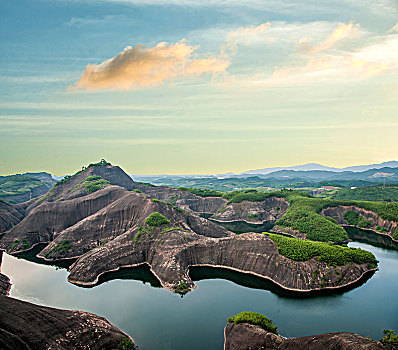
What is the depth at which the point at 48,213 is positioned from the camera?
77688mm

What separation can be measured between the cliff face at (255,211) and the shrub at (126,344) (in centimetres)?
7935

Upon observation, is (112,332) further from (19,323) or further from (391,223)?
(391,223)

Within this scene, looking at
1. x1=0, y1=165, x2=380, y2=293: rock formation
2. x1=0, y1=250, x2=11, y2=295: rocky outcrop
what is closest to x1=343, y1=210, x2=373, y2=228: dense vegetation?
x1=0, y1=165, x2=380, y2=293: rock formation

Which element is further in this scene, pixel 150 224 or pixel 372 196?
pixel 372 196

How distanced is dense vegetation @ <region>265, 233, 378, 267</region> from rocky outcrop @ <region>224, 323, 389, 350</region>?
20.6 m

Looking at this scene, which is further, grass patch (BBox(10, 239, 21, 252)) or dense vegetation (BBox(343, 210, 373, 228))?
dense vegetation (BBox(343, 210, 373, 228))

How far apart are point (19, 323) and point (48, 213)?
194ft

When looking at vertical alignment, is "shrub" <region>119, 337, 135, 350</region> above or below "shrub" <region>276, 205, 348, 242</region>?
below

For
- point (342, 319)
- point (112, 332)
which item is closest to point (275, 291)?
point (342, 319)

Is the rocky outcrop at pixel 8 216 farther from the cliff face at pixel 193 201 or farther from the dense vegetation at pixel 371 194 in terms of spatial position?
the dense vegetation at pixel 371 194

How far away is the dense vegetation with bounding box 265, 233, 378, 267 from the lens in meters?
46.8

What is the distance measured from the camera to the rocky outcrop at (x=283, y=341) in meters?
21.1

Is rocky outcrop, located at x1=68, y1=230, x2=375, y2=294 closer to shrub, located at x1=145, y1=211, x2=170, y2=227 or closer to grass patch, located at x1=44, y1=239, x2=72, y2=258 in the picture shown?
shrub, located at x1=145, y1=211, x2=170, y2=227

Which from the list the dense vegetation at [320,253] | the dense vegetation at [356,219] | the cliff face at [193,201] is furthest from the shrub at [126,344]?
the cliff face at [193,201]
